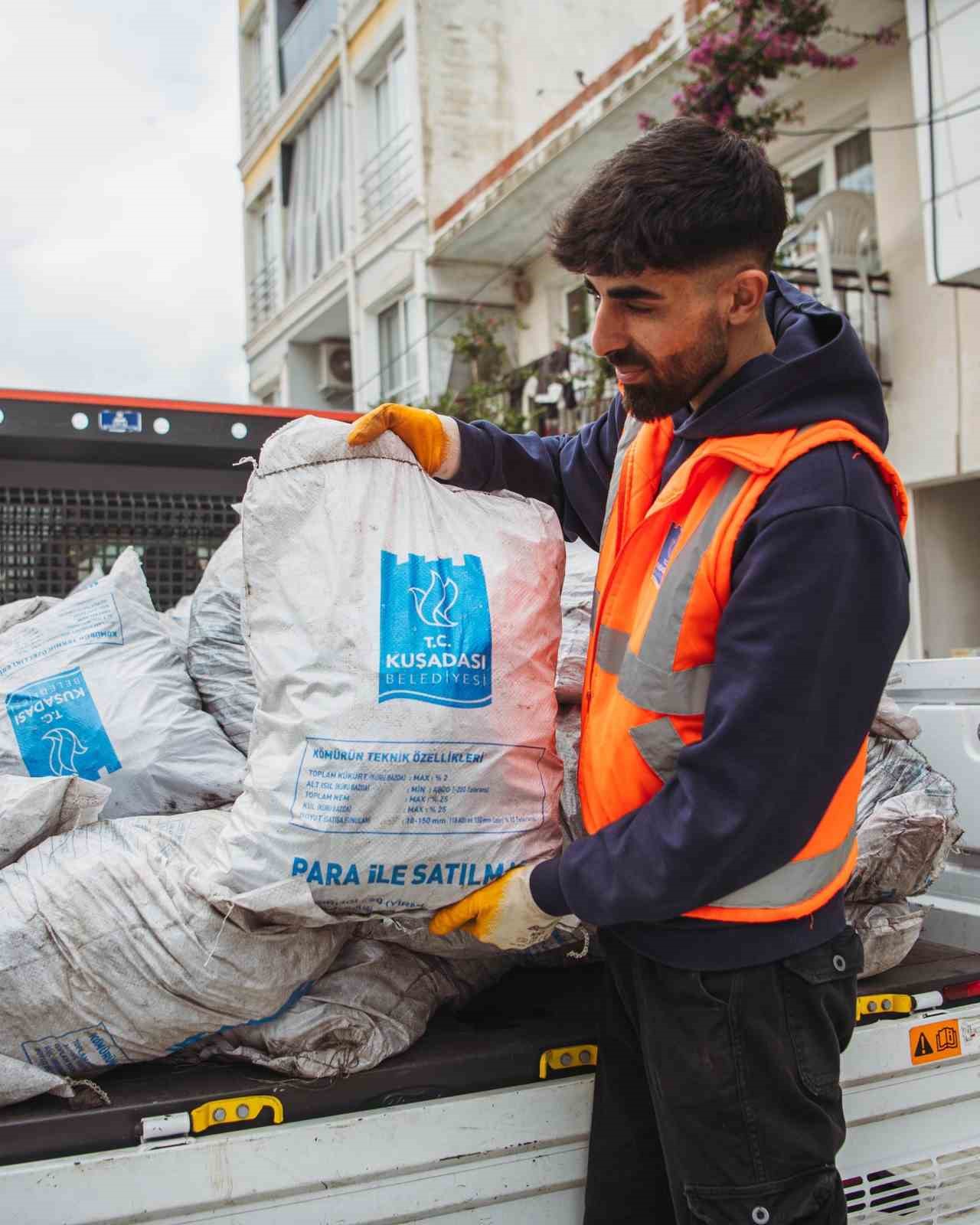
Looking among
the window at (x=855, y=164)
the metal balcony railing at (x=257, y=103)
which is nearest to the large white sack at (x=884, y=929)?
the window at (x=855, y=164)

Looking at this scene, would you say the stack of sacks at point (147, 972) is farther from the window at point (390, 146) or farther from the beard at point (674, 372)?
the window at point (390, 146)

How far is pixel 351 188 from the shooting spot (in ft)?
46.4

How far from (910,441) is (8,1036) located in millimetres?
7194

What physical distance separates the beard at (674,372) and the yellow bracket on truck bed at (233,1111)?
1071 millimetres

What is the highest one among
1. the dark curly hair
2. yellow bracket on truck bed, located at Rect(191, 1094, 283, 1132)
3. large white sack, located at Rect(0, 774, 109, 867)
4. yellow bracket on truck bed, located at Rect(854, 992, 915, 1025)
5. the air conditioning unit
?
the air conditioning unit

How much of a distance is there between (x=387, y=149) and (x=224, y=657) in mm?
12434

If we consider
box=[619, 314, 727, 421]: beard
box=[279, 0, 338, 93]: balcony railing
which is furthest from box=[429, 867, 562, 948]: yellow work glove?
box=[279, 0, 338, 93]: balcony railing

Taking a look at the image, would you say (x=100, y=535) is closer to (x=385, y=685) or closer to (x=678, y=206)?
(x=385, y=685)

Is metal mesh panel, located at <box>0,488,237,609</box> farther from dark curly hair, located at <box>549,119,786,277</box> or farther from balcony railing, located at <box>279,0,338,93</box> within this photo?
balcony railing, located at <box>279,0,338,93</box>

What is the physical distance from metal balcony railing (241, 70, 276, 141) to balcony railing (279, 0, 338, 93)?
43 centimetres

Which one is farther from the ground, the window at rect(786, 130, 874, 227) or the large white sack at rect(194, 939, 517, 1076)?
the window at rect(786, 130, 874, 227)

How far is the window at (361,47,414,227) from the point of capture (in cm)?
1321

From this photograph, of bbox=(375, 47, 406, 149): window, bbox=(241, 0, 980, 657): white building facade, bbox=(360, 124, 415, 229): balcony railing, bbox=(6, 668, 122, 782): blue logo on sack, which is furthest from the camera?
bbox=(375, 47, 406, 149): window

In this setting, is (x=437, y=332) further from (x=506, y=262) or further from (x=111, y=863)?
(x=111, y=863)
